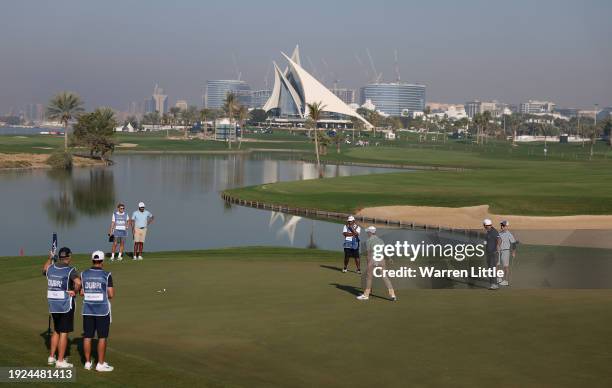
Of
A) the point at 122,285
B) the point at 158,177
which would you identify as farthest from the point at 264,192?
the point at 122,285

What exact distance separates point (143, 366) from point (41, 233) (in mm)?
43239

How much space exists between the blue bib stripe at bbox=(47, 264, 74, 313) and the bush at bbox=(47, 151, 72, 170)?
115390 mm

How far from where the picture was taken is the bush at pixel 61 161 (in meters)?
125

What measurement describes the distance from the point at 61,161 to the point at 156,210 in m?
60.2

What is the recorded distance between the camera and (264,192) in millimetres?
83125

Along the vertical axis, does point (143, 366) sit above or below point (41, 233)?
above

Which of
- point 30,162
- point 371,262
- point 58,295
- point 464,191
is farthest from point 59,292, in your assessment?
point 30,162

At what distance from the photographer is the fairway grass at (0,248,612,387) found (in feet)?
44.2

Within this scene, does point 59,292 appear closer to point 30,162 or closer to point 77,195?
point 77,195

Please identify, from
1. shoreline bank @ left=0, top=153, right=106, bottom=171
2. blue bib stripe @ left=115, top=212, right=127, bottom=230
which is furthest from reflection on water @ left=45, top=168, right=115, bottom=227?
blue bib stripe @ left=115, top=212, right=127, bottom=230

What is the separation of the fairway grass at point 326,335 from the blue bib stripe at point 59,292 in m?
0.94

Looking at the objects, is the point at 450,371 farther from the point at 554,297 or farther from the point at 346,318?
the point at 554,297

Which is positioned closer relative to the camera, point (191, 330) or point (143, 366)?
point (143, 366)

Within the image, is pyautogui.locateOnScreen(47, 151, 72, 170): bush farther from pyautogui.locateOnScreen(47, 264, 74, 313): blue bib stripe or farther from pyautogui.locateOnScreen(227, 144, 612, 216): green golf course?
pyautogui.locateOnScreen(47, 264, 74, 313): blue bib stripe
